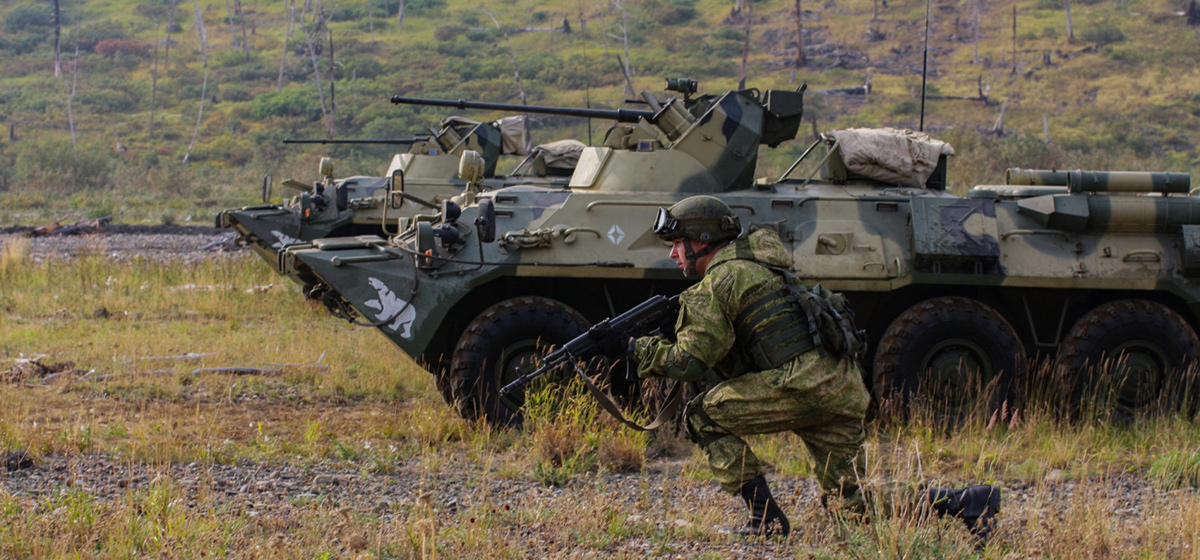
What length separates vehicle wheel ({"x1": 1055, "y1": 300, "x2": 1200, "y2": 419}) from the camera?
26.3 ft

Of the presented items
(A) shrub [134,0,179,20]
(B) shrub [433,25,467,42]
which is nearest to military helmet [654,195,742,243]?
(B) shrub [433,25,467,42]

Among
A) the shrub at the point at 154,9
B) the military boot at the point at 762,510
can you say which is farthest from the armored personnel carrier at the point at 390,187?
the shrub at the point at 154,9

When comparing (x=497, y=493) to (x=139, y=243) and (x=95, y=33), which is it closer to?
(x=139, y=243)

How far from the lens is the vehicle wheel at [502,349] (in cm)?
776

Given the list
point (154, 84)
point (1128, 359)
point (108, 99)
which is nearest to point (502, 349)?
point (1128, 359)

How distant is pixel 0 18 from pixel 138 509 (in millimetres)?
55046

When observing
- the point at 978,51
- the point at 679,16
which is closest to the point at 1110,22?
the point at 978,51

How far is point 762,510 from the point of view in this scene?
507cm

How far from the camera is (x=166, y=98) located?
150 feet

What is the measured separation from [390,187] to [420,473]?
7.78 meters

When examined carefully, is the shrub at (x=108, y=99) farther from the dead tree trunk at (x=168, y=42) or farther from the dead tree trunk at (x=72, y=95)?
the dead tree trunk at (x=168, y=42)

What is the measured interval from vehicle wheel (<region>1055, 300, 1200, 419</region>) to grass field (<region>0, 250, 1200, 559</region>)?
243mm

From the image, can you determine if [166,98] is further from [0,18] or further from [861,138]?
[861,138]

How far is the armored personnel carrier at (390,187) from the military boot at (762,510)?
27.1ft
